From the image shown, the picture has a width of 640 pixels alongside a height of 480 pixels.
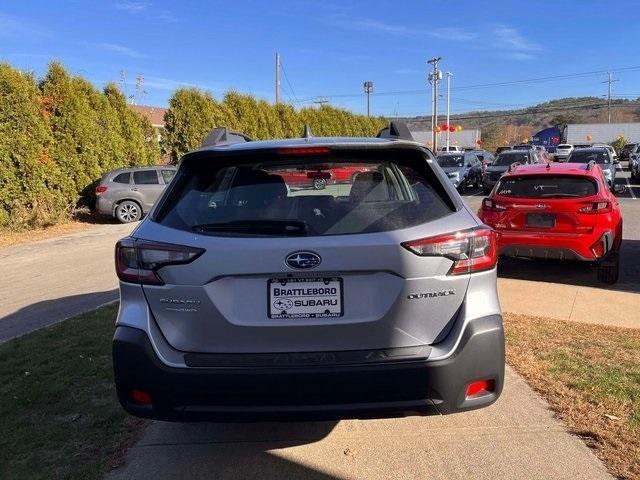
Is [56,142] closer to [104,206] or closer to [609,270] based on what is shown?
[104,206]

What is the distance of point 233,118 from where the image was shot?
26.0 m

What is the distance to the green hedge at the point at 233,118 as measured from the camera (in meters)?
22.1

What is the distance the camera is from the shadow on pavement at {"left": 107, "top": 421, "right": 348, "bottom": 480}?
321cm

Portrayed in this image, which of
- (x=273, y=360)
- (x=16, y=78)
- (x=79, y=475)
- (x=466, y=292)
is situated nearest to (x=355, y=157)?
(x=466, y=292)

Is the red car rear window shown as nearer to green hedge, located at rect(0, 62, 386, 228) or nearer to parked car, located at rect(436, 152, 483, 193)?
green hedge, located at rect(0, 62, 386, 228)

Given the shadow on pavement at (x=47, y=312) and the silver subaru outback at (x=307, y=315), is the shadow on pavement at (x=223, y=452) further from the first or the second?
the shadow on pavement at (x=47, y=312)

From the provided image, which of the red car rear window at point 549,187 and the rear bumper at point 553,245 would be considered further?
the red car rear window at point 549,187

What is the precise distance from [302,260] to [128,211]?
15.8m

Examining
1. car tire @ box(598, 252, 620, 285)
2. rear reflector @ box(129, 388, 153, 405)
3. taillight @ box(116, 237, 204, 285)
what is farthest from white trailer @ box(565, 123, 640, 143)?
rear reflector @ box(129, 388, 153, 405)

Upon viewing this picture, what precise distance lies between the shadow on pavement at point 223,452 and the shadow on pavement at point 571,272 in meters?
5.82

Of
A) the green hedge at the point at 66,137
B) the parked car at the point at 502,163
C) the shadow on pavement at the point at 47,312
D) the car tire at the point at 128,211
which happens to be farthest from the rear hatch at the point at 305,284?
the parked car at the point at 502,163

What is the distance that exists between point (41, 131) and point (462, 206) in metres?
15.3

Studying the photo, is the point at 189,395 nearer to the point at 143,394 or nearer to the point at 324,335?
the point at 143,394

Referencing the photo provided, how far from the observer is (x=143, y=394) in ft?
9.13
